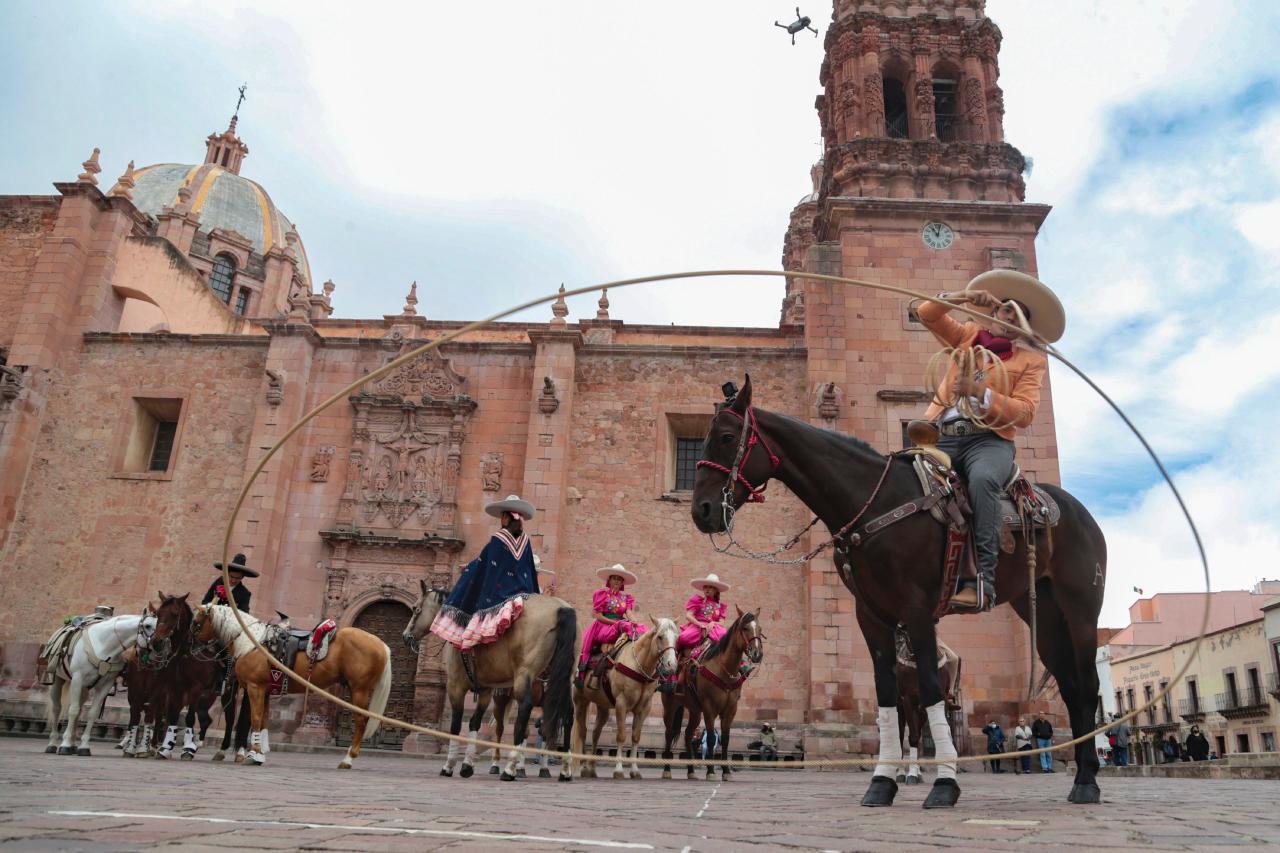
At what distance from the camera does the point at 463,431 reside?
22.0 m

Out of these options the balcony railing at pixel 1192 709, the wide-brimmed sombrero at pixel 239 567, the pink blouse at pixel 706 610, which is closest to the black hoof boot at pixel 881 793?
the pink blouse at pixel 706 610

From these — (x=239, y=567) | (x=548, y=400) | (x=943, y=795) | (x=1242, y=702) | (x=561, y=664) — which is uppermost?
(x=548, y=400)

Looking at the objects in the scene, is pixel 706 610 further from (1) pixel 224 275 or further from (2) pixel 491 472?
(1) pixel 224 275

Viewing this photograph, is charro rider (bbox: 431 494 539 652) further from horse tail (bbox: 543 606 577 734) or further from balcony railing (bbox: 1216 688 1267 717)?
balcony railing (bbox: 1216 688 1267 717)

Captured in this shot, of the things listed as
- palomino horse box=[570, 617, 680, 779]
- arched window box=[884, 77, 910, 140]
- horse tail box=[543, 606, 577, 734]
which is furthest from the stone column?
arched window box=[884, 77, 910, 140]

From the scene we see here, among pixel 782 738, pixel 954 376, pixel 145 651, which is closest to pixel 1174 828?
pixel 954 376

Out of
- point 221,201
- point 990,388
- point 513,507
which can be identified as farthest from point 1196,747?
point 221,201

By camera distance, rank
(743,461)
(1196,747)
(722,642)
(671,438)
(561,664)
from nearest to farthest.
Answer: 1. (743,461)
2. (561,664)
3. (722,642)
4. (671,438)
5. (1196,747)

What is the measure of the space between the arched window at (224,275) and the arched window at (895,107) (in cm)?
4045

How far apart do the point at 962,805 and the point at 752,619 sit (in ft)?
17.6

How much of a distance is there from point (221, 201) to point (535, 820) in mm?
61227

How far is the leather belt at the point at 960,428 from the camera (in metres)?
6.58

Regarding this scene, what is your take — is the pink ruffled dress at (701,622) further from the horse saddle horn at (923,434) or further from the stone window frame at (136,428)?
the stone window frame at (136,428)

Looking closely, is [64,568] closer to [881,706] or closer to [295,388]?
[295,388]
